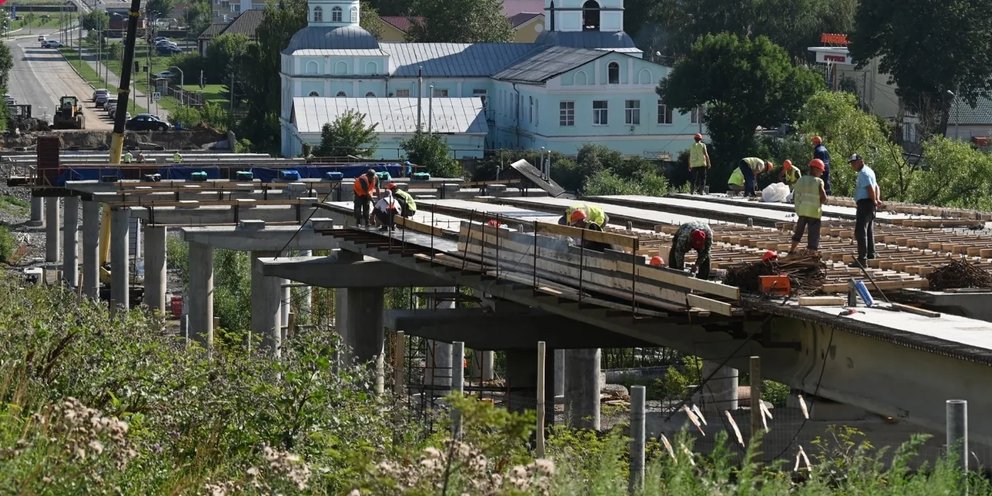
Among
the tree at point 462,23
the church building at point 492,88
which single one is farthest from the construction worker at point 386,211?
the tree at point 462,23

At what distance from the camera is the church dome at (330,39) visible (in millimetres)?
120625

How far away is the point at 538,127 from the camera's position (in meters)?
114

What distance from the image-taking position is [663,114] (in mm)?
113500

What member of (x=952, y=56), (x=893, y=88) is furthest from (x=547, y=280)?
(x=893, y=88)

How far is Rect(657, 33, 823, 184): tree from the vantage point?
98.0m

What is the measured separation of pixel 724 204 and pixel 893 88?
3261 inches

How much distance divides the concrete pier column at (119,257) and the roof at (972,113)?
224 feet

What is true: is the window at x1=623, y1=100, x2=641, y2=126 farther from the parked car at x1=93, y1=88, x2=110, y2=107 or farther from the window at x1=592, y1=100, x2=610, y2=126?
the parked car at x1=93, y1=88, x2=110, y2=107

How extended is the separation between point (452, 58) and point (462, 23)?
18.0 metres

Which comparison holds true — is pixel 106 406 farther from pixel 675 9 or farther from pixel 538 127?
pixel 675 9

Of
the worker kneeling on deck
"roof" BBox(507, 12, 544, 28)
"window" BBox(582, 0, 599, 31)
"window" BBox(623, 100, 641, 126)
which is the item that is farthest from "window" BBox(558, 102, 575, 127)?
the worker kneeling on deck

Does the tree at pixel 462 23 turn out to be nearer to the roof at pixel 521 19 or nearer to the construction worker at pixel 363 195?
the roof at pixel 521 19

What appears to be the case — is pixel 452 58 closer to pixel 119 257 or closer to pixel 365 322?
pixel 119 257

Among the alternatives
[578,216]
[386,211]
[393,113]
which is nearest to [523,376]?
[386,211]
